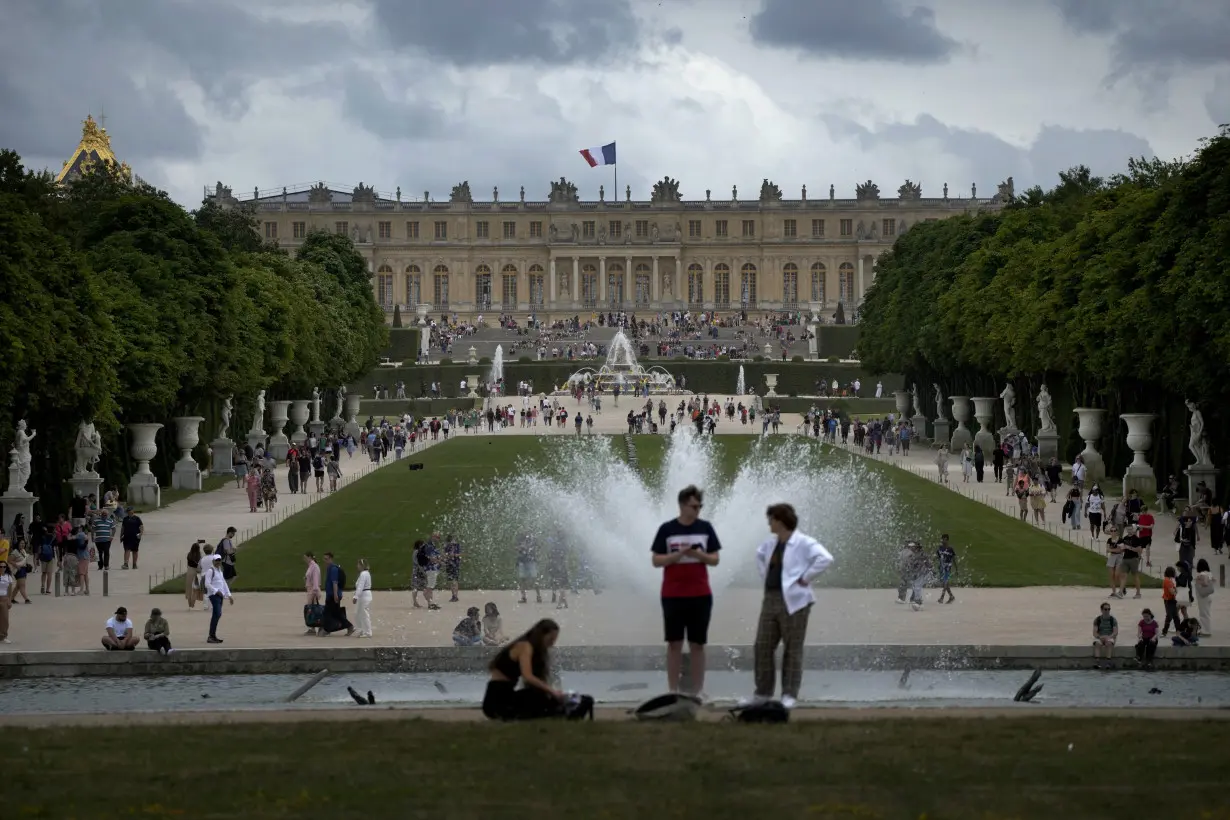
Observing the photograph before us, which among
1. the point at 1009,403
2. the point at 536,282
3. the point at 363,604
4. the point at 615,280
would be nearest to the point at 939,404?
the point at 1009,403

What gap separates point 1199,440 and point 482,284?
119 m

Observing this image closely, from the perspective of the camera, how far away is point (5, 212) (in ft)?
129

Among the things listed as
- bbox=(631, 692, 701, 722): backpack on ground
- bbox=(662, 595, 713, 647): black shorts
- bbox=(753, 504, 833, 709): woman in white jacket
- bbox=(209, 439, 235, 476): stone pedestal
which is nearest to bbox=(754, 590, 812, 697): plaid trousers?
bbox=(753, 504, 833, 709): woman in white jacket

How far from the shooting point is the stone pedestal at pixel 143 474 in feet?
157

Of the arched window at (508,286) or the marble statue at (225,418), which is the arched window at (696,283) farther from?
the marble statue at (225,418)

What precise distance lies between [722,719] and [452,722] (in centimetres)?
196

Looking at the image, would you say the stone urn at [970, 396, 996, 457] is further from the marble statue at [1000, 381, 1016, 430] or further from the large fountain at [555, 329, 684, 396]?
the large fountain at [555, 329, 684, 396]

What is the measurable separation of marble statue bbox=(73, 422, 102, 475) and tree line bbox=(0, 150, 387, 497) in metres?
0.27

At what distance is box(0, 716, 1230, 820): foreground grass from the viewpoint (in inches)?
439

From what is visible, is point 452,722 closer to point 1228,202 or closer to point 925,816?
point 925,816

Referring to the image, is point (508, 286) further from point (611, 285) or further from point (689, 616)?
point (689, 616)

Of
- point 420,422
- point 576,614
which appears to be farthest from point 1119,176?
point 576,614

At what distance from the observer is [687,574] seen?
13984 mm

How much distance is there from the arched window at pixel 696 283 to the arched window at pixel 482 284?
1619 centimetres
